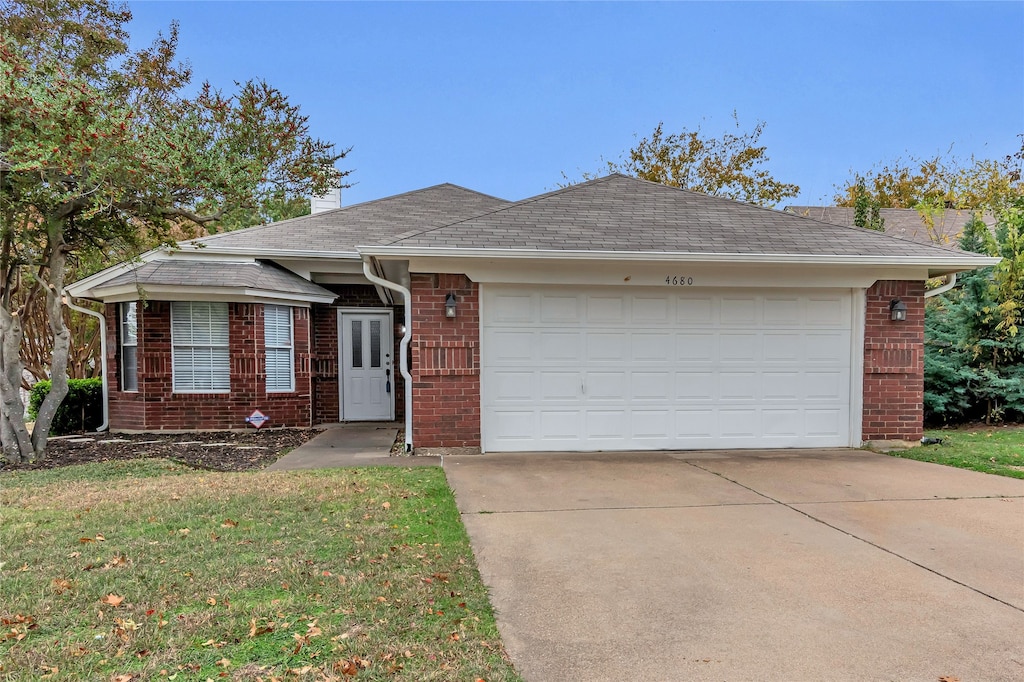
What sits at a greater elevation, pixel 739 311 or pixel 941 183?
pixel 941 183

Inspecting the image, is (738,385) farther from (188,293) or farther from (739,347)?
(188,293)

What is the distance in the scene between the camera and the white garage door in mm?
7336

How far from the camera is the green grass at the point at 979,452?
6.48 m

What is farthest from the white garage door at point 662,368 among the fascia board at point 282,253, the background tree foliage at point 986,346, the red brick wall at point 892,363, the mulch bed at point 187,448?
the fascia board at point 282,253

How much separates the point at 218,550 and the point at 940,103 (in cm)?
2651

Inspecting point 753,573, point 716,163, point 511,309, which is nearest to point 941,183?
point 716,163

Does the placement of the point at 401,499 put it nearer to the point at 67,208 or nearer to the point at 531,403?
the point at 531,403

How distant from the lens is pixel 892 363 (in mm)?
7652

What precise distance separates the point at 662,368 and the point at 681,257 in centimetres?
150

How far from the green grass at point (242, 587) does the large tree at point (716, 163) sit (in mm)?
21758

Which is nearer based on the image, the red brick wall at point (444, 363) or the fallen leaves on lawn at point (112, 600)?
the fallen leaves on lawn at point (112, 600)

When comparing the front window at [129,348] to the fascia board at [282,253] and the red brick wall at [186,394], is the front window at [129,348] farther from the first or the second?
the fascia board at [282,253]

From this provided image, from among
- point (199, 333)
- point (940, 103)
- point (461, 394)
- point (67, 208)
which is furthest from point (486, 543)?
point (940, 103)

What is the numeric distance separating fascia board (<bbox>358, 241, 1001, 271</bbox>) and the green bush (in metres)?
7.05
